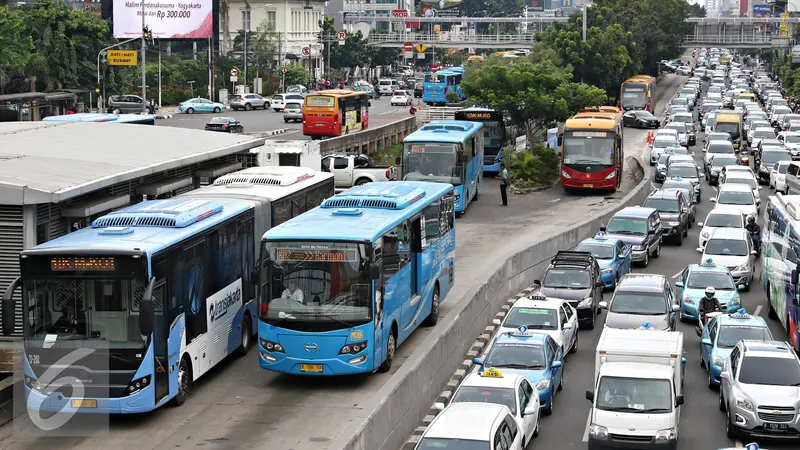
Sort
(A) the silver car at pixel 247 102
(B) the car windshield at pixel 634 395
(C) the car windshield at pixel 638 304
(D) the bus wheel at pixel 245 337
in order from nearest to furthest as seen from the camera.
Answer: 1. (B) the car windshield at pixel 634 395
2. (D) the bus wheel at pixel 245 337
3. (C) the car windshield at pixel 638 304
4. (A) the silver car at pixel 247 102

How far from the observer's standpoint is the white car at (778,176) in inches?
2002

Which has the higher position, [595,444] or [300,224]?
[300,224]

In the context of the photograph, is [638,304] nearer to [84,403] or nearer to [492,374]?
[492,374]

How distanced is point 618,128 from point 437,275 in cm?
2667

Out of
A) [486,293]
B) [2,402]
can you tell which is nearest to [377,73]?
[486,293]

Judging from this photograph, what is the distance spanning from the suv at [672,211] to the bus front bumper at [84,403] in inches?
1022

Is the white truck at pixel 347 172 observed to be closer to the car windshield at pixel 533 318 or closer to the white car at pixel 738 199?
the white car at pixel 738 199

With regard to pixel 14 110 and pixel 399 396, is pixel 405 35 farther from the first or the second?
pixel 399 396

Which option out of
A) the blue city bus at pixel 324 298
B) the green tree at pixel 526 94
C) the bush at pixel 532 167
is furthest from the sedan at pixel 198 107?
the blue city bus at pixel 324 298

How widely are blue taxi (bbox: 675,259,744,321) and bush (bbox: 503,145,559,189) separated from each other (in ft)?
73.5

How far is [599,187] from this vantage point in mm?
50094

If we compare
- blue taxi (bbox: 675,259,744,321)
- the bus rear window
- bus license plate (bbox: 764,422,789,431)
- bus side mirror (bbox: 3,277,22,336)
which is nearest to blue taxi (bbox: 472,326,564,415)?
bus license plate (bbox: 764,422,789,431)

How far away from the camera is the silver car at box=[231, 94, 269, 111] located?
303ft

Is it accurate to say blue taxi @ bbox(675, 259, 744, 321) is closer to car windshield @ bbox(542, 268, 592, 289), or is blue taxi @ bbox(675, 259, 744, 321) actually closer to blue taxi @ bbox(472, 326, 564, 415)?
car windshield @ bbox(542, 268, 592, 289)
